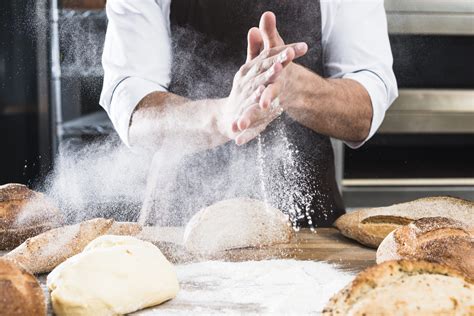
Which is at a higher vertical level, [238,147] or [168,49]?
[168,49]

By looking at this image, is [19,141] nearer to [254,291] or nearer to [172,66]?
[172,66]

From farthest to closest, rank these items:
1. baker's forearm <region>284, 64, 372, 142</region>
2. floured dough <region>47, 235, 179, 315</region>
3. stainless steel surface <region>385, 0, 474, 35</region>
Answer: stainless steel surface <region>385, 0, 474, 35</region>
baker's forearm <region>284, 64, 372, 142</region>
floured dough <region>47, 235, 179, 315</region>

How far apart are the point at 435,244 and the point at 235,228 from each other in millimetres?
482

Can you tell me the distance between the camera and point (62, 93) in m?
2.49

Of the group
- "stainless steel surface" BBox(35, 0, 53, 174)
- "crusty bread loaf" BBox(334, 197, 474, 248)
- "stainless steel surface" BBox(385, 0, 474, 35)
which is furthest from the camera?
"stainless steel surface" BBox(35, 0, 53, 174)

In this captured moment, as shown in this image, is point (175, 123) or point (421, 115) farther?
point (421, 115)

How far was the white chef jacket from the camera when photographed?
1970 millimetres

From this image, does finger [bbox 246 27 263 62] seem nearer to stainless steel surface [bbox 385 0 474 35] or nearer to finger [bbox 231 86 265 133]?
finger [bbox 231 86 265 133]

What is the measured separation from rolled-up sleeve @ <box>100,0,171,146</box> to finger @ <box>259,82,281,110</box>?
0.45 m

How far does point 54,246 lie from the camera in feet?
4.51

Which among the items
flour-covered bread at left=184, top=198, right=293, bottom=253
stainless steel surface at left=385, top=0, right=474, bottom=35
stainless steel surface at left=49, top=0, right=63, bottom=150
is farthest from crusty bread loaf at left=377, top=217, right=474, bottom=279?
stainless steel surface at left=49, top=0, right=63, bottom=150

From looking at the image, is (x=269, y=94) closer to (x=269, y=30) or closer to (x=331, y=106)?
(x=269, y=30)

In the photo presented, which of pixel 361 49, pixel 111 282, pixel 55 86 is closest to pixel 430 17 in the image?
pixel 361 49

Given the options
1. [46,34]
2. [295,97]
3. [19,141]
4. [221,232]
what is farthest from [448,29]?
[19,141]
